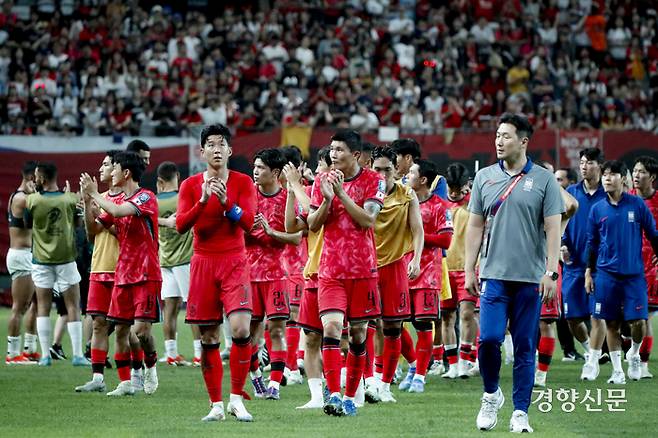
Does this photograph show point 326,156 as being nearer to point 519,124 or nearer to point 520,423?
point 519,124

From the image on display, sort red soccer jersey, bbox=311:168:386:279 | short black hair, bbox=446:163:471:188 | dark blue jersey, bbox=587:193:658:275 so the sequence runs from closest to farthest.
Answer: red soccer jersey, bbox=311:168:386:279
dark blue jersey, bbox=587:193:658:275
short black hair, bbox=446:163:471:188

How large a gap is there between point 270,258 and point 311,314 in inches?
73.5

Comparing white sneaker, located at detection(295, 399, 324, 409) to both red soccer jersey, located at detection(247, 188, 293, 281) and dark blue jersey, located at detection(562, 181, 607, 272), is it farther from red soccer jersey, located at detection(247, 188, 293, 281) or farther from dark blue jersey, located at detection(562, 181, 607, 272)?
dark blue jersey, located at detection(562, 181, 607, 272)

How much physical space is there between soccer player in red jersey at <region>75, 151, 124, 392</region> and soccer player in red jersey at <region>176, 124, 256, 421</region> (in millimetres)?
2394

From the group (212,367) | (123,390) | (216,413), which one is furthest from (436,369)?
(212,367)

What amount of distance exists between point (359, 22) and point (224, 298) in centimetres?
2257

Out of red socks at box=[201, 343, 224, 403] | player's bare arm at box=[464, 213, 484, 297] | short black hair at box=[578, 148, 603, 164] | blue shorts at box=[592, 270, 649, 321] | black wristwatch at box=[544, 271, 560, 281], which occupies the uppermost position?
short black hair at box=[578, 148, 603, 164]

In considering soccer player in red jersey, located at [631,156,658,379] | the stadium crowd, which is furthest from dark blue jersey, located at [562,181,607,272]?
the stadium crowd

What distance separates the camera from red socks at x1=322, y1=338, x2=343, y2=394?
409 inches

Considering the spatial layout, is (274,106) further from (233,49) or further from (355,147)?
(355,147)

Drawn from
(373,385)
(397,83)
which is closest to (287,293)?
(373,385)

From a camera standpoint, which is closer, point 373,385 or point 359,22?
point 373,385

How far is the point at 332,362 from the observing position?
→ 10414 mm

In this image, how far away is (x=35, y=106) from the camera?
1055 inches
